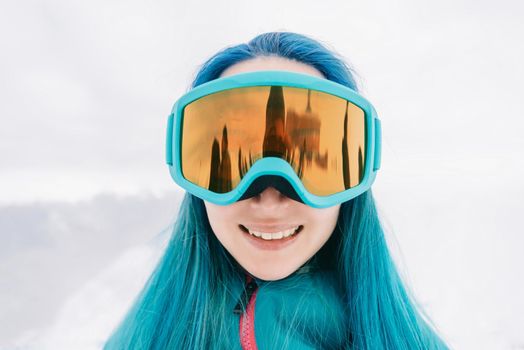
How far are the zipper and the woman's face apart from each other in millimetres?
147

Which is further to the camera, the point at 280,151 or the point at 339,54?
the point at 339,54

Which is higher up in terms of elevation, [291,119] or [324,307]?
[291,119]

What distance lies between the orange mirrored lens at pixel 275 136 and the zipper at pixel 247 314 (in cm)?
38

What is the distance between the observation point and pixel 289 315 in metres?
1.18

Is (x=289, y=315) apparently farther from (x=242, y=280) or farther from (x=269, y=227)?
(x=269, y=227)

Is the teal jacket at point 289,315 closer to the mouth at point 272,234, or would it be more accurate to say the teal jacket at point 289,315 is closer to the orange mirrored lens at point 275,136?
the mouth at point 272,234

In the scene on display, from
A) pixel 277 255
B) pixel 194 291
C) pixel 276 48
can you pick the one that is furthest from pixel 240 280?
pixel 276 48

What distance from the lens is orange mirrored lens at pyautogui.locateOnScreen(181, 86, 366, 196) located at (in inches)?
40.2

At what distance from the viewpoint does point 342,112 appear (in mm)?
1073

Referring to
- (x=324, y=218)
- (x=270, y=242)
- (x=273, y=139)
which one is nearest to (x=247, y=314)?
(x=270, y=242)

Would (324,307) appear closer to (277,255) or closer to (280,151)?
(277,255)

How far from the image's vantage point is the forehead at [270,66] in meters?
1.12

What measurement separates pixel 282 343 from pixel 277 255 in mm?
286

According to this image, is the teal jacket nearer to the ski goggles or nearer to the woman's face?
the woman's face
